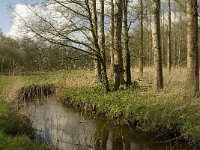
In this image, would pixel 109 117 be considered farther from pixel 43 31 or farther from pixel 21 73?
pixel 21 73

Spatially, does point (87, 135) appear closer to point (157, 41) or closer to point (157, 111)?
point (157, 111)

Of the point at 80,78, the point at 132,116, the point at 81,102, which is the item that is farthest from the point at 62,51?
the point at 132,116

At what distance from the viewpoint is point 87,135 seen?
11.7 metres

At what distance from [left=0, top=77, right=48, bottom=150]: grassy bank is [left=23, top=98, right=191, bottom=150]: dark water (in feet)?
1.71

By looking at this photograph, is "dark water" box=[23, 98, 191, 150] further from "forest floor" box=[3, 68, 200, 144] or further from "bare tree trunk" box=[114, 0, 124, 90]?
"bare tree trunk" box=[114, 0, 124, 90]

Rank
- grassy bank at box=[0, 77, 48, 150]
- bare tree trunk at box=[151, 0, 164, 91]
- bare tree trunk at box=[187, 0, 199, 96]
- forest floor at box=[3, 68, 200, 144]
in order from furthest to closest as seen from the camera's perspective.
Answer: bare tree trunk at box=[151, 0, 164, 91]
bare tree trunk at box=[187, 0, 199, 96]
forest floor at box=[3, 68, 200, 144]
grassy bank at box=[0, 77, 48, 150]

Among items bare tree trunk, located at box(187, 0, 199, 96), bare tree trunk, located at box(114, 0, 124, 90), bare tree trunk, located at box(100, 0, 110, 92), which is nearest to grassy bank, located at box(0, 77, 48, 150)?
bare tree trunk, located at box(100, 0, 110, 92)

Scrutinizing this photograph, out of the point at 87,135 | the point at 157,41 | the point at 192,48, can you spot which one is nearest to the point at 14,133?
the point at 87,135

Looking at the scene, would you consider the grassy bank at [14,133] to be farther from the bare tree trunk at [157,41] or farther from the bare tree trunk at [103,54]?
the bare tree trunk at [157,41]

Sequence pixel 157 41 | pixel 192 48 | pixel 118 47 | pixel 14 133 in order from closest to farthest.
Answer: pixel 14 133, pixel 192 48, pixel 157 41, pixel 118 47

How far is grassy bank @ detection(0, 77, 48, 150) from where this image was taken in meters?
8.75

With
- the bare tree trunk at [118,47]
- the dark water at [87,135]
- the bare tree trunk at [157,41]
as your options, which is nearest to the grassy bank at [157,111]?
the dark water at [87,135]

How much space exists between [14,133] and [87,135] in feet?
7.92

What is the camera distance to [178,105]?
11.6 metres
